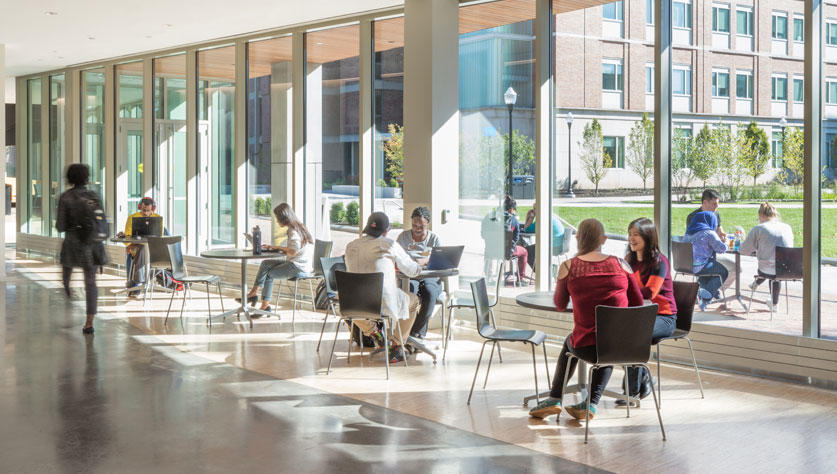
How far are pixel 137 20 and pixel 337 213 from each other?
363 cm

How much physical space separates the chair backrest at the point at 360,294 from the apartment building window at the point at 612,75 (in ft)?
10.2

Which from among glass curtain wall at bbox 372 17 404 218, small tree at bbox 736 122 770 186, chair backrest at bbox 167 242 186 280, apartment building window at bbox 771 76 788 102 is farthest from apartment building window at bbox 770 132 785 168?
chair backrest at bbox 167 242 186 280

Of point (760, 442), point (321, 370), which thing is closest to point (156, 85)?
point (321, 370)

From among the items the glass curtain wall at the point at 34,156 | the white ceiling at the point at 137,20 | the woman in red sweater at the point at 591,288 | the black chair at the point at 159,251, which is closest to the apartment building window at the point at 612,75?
the white ceiling at the point at 137,20

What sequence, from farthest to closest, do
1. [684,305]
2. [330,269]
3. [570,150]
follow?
[570,150], [330,269], [684,305]

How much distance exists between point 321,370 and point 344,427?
176cm

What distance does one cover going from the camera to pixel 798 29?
675 cm

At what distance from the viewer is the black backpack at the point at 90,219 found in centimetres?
833

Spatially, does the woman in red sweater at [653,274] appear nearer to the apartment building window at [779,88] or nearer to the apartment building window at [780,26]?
the apartment building window at [779,88]

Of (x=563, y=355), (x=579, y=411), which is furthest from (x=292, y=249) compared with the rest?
(x=579, y=411)

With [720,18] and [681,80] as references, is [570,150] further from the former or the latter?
[720,18]

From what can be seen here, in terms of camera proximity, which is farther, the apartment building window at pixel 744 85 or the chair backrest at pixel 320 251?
the chair backrest at pixel 320 251

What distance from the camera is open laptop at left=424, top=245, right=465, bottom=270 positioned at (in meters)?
7.62

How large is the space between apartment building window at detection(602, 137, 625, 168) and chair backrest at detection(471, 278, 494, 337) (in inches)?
101
